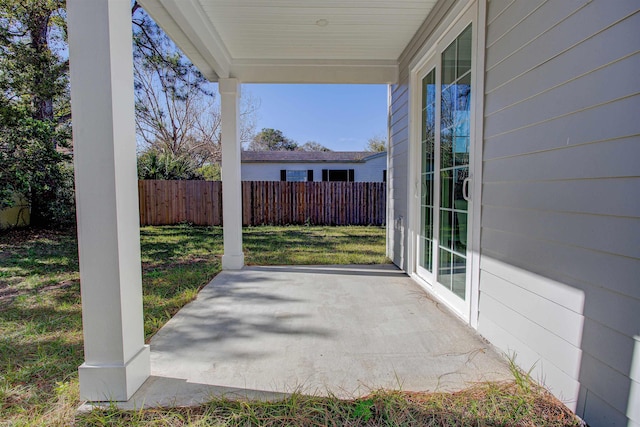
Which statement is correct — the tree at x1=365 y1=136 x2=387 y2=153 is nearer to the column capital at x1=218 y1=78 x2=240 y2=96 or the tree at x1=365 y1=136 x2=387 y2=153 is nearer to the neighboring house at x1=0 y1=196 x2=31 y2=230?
the neighboring house at x1=0 y1=196 x2=31 y2=230

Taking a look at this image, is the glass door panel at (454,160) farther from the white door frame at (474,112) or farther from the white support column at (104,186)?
the white support column at (104,186)

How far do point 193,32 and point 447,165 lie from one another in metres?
2.59

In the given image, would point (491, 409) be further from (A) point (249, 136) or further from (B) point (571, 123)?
(A) point (249, 136)

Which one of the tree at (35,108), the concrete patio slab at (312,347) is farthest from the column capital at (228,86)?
the tree at (35,108)

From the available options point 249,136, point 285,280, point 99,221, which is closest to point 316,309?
point 285,280

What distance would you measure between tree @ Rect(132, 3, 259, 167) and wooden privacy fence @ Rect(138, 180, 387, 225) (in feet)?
12.6

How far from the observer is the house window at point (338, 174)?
14.1 metres

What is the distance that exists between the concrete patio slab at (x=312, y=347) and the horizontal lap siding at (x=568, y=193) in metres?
0.43

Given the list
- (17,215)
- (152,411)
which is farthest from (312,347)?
(17,215)

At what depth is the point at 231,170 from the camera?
4219mm

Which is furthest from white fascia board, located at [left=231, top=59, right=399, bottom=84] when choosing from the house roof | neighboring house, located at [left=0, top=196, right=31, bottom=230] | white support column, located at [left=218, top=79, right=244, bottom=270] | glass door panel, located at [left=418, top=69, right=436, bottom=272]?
the house roof

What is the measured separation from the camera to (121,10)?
1578 millimetres

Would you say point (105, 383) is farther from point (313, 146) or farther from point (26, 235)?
point (313, 146)

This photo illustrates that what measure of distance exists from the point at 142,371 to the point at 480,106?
267 centimetres
